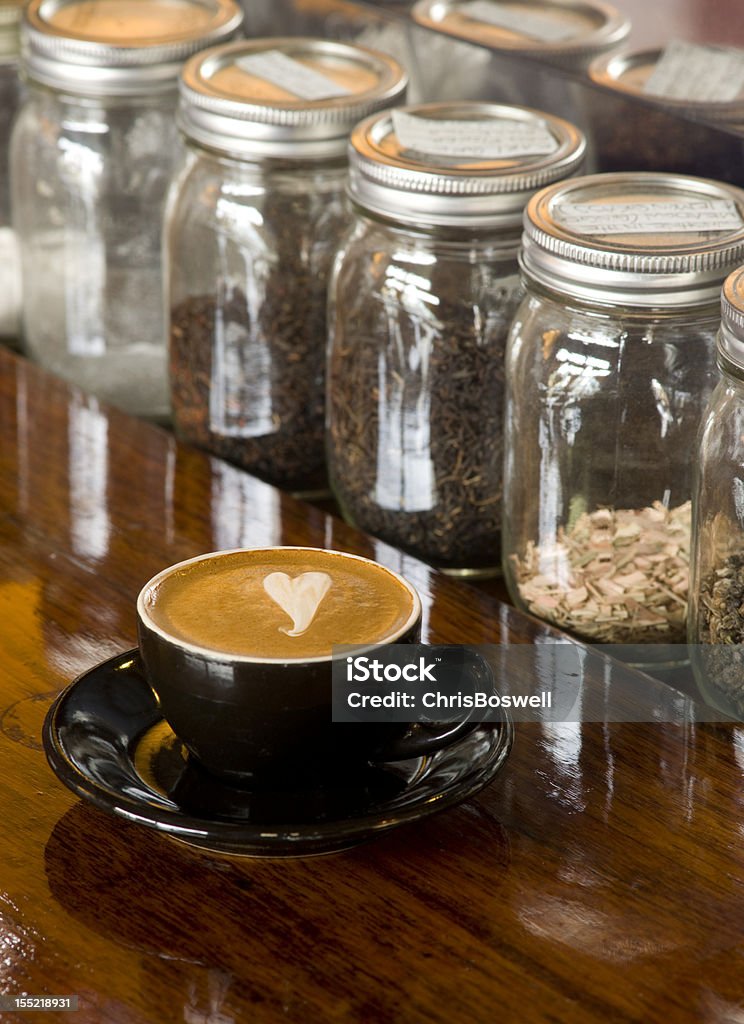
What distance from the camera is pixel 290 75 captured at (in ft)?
3.50

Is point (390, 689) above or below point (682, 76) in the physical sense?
below

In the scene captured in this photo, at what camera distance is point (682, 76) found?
3.46 ft

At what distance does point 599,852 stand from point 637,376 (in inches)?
10.6

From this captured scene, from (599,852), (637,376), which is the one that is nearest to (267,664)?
(599,852)

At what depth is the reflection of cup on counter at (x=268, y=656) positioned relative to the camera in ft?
2.04

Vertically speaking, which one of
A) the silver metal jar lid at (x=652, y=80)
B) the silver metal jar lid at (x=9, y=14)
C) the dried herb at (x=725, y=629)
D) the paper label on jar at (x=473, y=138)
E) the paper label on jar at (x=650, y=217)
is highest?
the silver metal jar lid at (x=652, y=80)

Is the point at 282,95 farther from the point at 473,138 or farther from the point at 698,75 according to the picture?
the point at 698,75

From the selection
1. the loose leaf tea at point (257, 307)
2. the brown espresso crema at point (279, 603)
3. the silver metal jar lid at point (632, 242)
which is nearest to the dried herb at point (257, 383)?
the loose leaf tea at point (257, 307)

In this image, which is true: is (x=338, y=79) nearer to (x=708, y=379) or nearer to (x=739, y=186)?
(x=739, y=186)

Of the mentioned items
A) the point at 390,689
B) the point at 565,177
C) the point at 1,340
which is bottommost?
the point at 1,340

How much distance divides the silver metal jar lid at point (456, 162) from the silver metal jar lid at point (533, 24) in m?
0.17

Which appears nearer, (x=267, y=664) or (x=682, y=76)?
(x=267, y=664)

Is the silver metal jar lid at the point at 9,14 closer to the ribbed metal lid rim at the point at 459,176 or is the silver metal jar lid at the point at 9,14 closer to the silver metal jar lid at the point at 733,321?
the ribbed metal lid rim at the point at 459,176

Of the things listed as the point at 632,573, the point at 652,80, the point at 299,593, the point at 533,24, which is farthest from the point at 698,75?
the point at 299,593
